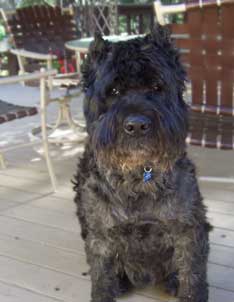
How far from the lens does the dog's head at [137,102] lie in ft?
6.15

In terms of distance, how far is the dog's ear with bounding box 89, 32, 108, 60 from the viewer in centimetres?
201

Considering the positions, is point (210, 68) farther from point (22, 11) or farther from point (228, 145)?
point (22, 11)

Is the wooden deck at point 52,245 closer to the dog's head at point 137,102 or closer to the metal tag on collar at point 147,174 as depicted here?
the metal tag on collar at point 147,174

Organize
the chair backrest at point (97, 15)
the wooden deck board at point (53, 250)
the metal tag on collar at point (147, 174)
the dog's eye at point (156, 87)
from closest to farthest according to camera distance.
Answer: the dog's eye at point (156, 87) → the metal tag on collar at point (147, 174) → the wooden deck board at point (53, 250) → the chair backrest at point (97, 15)

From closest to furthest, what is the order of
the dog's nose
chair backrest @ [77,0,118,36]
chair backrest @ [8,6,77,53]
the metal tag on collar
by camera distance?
the dog's nose → the metal tag on collar → chair backrest @ [8,6,77,53] → chair backrest @ [77,0,118,36]

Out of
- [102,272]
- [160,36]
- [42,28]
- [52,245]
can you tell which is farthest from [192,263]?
[42,28]

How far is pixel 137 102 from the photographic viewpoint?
6.18ft

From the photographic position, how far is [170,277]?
251cm

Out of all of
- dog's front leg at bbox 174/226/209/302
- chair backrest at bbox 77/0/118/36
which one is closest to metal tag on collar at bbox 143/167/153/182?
dog's front leg at bbox 174/226/209/302

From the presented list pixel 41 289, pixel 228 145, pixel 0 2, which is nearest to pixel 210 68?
pixel 228 145

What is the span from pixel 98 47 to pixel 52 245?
4.64ft

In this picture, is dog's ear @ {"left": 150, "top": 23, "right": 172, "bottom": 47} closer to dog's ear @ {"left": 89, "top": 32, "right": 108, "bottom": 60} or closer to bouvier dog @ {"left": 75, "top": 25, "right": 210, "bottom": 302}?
bouvier dog @ {"left": 75, "top": 25, "right": 210, "bottom": 302}

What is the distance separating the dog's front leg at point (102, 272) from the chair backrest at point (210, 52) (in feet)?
4.40

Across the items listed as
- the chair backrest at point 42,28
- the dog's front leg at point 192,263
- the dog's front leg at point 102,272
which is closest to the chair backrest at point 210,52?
the dog's front leg at point 192,263
